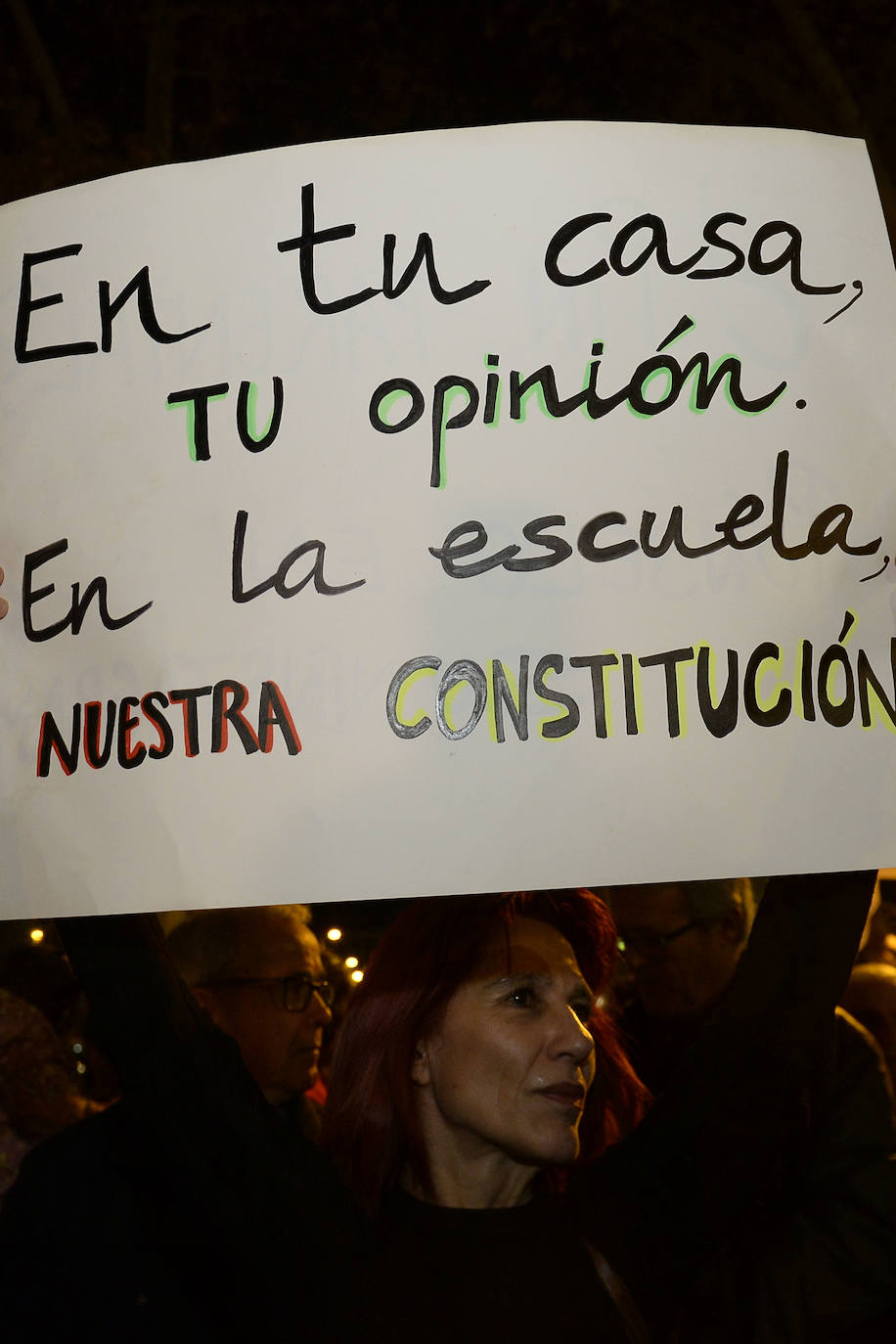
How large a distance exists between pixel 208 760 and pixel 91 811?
3.7 inches

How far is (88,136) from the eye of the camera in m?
3.56

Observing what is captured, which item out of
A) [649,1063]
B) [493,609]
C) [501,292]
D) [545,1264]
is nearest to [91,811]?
[493,609]

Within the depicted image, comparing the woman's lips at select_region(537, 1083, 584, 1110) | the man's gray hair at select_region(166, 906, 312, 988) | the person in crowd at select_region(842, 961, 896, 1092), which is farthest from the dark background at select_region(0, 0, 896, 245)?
the woman's lips at select_region(537, 1083, 584, 1110)

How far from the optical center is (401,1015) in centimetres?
138

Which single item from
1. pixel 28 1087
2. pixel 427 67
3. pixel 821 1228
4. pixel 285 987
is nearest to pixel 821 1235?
pixel 821 1228

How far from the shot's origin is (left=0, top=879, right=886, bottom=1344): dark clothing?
1.21 meters

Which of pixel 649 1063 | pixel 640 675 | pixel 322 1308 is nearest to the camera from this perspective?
pixel 640 675

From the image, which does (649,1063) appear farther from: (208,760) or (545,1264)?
(208,760)

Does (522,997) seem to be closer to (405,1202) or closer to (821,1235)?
(405,1202)

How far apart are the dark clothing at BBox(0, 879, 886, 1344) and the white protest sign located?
1.31 ft

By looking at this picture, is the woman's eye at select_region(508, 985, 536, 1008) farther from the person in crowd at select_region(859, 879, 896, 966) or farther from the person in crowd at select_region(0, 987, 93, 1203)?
the person in crowd at select_region(859, 879, 896, 966)

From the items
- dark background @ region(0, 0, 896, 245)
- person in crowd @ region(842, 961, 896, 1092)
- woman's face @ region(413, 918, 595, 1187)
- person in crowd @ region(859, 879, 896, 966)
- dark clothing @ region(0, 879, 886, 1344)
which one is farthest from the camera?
dark background @ region(0, 0, 896, 245)

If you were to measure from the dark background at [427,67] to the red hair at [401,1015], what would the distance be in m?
2.63

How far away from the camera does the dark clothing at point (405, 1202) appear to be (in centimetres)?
121
